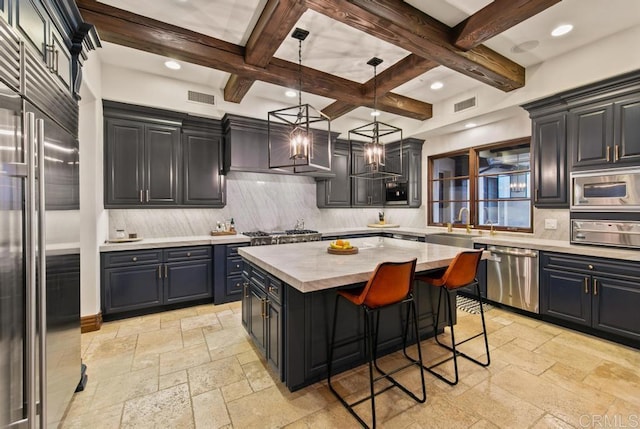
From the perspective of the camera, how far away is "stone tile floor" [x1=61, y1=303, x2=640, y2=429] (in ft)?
6.09

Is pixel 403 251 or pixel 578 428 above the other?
pixel 403 251

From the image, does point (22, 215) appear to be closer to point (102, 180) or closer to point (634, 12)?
point (102, 180)

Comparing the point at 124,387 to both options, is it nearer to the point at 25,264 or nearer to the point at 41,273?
the point at 41,273

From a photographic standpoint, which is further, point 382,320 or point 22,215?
point 382,320

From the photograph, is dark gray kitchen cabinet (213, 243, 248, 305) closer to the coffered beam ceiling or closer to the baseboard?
the baseboard

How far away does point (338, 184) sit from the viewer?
5.71 m

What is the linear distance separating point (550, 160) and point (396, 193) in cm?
282

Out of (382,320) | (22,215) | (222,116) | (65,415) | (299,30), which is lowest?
(65,415)

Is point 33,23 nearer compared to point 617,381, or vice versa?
point 33,23

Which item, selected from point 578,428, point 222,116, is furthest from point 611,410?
point 222,116

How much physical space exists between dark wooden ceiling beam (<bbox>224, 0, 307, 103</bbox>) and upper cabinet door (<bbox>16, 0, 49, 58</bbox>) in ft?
4.86

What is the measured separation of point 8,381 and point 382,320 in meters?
2.34

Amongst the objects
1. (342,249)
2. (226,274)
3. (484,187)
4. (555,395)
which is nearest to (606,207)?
(484,187)

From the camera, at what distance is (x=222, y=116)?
4.30m
